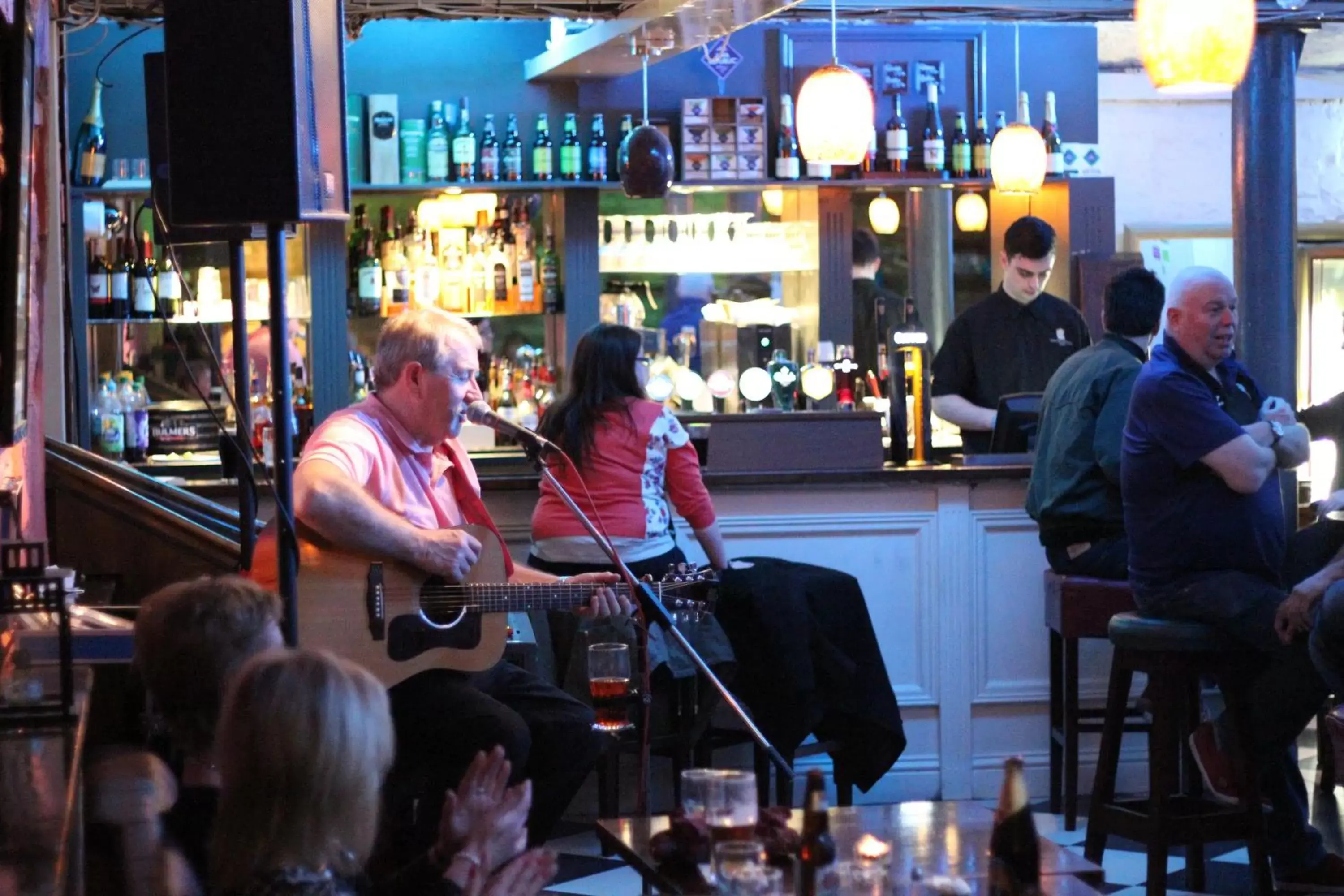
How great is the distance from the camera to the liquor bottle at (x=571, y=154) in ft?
24.9

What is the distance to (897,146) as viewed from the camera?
7816 millimetres

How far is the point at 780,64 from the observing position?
7848 millimetres

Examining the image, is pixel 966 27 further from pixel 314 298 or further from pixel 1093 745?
pixel 1093 745

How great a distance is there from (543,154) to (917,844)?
5.03 m

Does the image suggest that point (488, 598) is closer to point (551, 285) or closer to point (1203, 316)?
point (1203, 316)

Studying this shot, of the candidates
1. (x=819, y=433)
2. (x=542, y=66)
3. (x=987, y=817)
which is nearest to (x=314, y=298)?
(x=542, y=66)

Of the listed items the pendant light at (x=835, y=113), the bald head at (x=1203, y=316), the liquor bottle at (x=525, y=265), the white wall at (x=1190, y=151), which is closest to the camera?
the bald head at (x=1203, y=316)

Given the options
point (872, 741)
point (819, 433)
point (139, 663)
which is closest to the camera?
point (139, 663)

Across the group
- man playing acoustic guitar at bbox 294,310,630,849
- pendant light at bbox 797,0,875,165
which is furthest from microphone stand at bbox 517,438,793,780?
pendant light at bbox 797,0,875,165

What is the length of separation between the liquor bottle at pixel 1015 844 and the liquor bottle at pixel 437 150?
17.6 feet

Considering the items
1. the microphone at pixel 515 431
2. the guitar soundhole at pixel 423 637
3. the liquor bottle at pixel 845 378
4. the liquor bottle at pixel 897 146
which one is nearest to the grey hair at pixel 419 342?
the microphone at pixel 515 431

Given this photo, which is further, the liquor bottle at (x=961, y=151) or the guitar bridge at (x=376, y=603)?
the liquor bottle at (x=961, y=151)

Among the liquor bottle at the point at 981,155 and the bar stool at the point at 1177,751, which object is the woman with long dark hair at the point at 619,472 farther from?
the liquor bottle at the point at 981,155

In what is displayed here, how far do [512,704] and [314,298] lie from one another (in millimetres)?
3998
